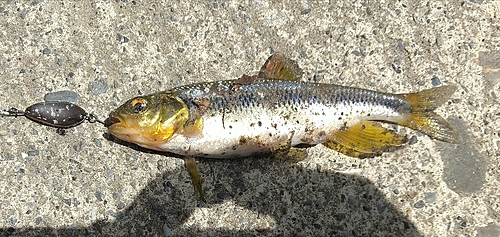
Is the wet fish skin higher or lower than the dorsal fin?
lower

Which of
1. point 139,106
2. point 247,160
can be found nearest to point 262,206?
point 247,160

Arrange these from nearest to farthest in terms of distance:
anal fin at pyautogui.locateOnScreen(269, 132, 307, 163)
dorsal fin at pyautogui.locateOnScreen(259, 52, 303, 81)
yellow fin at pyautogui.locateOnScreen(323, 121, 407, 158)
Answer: anal fin at pyautogui.locateOnScreen(269, 132, 307, 163)
yellow fin at pyautogui.locateOnScreen(323, 121, 407, 158)
dorsal fin at pyautogui.locateOnScreen(259, 52, 303, 81)

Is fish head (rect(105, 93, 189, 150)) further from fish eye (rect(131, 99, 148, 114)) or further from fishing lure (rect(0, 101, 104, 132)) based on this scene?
fishing lure (rect(0, 101, 104, 132))

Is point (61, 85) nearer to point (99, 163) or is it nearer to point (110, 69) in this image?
point (110, 69)

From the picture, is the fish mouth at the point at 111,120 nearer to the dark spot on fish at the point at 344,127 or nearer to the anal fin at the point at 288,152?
the anal fin at the point at 288,152

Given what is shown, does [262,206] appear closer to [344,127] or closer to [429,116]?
[344,127]

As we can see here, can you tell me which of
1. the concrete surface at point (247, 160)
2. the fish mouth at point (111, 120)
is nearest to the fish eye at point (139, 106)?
the fish mouth at point (111, 120)

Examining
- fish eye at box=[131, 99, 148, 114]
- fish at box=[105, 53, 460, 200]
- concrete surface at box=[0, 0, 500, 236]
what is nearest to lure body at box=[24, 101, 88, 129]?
concrete surface at box=[0, 0, 500, 236]
